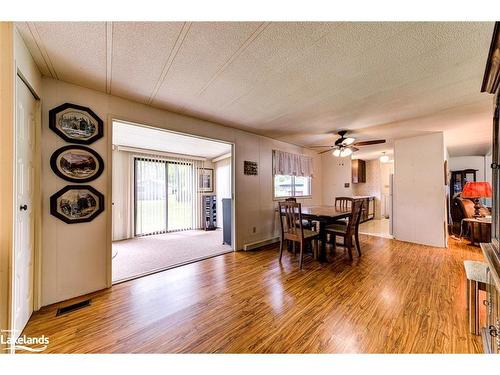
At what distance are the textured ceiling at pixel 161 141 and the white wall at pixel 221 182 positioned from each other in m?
0.56

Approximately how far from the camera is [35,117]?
1875 mm

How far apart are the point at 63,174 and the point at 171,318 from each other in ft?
5.83

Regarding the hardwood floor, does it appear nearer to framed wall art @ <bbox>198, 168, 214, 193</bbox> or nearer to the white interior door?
the white interior door

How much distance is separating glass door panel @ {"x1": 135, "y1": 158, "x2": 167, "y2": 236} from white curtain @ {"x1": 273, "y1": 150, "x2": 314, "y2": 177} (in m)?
3.03

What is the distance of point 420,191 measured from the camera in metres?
4.11

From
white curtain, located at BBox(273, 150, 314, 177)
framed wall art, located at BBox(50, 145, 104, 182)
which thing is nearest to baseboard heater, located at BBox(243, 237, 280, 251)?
white curtain, located at BBox(273, 150, 314, 177)

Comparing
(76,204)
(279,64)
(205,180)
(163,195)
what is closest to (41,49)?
(76,204)

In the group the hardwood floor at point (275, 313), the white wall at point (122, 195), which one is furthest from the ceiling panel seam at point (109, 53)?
the white wall at point (122, 195)

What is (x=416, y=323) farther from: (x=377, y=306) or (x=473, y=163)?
(x=473, y=163)

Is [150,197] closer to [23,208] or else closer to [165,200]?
[165,200]

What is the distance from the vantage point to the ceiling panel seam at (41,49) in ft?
4.41

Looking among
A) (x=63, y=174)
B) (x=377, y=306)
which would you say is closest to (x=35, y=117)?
(x=63, y=174)

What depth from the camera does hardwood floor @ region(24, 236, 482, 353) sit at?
1.47m

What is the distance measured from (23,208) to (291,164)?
443 centimetres
